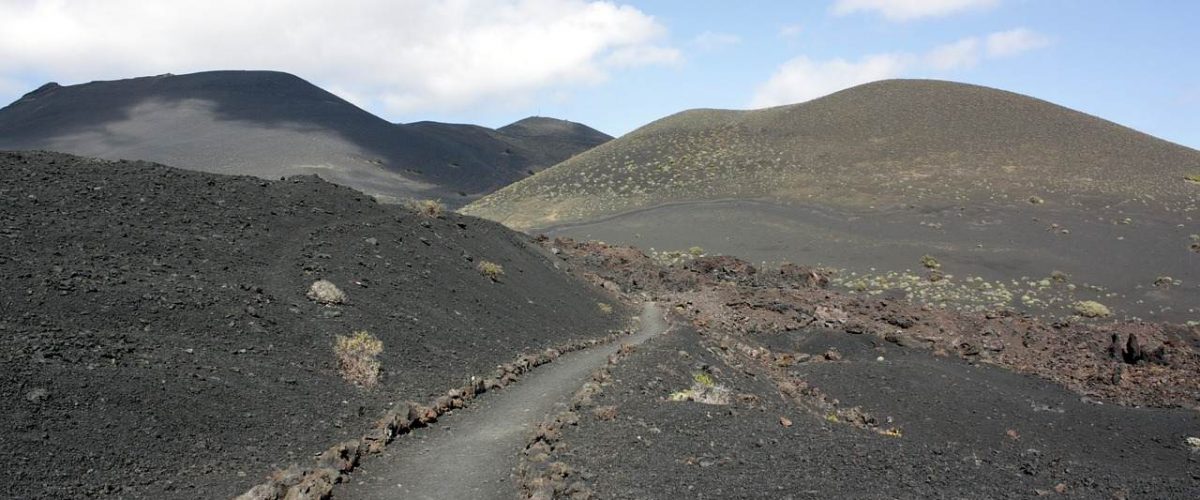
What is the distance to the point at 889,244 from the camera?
137 feet

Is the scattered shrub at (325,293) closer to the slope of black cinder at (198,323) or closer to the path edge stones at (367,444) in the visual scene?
the slope of black cinder at (198,323)

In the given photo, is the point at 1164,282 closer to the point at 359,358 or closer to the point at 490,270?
the point at 490,270

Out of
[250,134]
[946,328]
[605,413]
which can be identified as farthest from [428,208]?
[250,134]

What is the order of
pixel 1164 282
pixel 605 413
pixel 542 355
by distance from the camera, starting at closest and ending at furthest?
pixel 605 413 → pixel 542 355 → pixel 1164 282

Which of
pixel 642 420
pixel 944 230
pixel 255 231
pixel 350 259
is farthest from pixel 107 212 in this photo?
pixel 944 230

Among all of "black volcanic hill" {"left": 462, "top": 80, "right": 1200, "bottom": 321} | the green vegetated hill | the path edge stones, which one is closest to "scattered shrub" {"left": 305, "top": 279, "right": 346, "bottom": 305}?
the path edge stones

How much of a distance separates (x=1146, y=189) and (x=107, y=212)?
53990mm

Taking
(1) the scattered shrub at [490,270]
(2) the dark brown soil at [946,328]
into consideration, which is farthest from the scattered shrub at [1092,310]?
(1) the scattered shrub at [490,270]

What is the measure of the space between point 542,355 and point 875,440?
7.66 metres

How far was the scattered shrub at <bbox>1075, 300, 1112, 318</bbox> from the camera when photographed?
3105 cm

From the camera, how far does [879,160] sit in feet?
186

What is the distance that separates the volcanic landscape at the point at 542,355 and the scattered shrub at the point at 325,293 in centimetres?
5

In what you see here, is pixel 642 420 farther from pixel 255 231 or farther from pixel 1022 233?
pixel 1022 233

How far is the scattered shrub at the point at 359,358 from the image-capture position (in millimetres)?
11531
